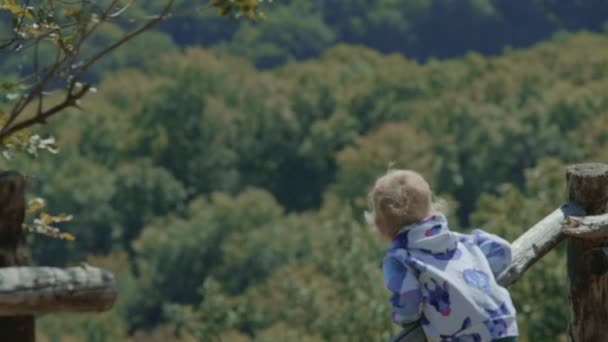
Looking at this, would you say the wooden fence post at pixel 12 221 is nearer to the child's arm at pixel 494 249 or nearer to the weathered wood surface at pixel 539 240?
the child's arm at pixel 494 249

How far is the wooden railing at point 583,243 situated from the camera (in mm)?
5625

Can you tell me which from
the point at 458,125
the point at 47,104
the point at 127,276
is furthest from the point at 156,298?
the point at 458,125

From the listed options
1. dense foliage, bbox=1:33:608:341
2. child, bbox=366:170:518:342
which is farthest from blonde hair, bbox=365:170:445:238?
dense foliage, bbox=1:33:608:341

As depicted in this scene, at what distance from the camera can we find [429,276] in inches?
195

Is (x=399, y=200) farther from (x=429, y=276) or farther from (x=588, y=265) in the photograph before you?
(x=588, y=265)

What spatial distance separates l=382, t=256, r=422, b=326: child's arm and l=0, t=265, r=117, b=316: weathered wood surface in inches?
31.2

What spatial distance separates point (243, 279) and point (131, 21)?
54.9 metres

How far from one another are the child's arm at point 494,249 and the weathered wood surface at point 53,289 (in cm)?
115

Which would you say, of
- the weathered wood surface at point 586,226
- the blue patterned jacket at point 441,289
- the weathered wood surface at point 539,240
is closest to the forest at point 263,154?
the weathered wood surface at point 539,240

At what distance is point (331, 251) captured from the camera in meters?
43.5

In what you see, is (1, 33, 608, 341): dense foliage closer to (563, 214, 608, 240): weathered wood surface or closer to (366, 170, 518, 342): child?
(563, 214, 608, 240): weathered wood surface

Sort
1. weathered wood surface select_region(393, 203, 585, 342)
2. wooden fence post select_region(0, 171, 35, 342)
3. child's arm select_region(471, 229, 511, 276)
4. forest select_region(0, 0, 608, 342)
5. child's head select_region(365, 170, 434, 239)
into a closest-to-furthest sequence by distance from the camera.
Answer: wooden fence post select_region(0, 171, 35, 342) < child's head select_region(365, 170, 434, 239) < child's arm select_region(471, 229, 511, 276) < weathered wood surface select_region(393, 203, 585, 342) < forest select_region(0, 0, 608, 342)

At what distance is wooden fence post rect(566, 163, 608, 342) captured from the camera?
227 inches

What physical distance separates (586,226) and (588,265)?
0.85 feet
